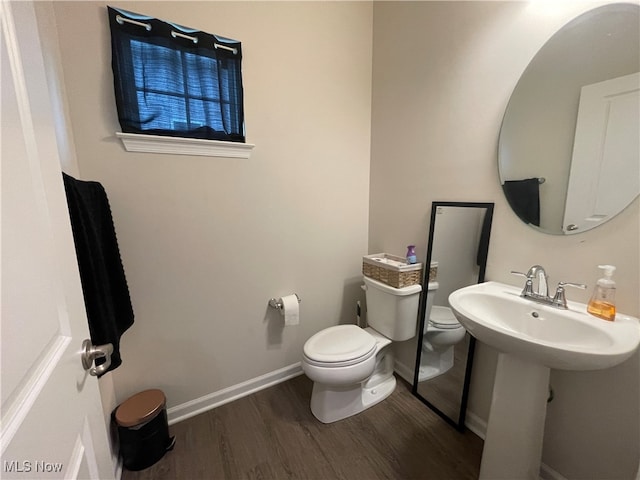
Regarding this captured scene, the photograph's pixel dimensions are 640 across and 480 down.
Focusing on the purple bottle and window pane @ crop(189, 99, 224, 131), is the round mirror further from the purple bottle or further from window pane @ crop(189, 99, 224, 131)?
window pane @ crop(189, 99, 224, 131)

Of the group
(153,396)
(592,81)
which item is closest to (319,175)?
(592,81)

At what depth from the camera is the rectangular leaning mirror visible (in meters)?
1.44

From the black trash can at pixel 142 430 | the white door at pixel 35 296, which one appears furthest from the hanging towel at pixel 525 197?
the black trash can at pixel 142 430

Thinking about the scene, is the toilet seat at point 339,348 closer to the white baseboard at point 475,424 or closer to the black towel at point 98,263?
the white baseboard at point 475,424

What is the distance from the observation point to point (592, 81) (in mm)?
1030

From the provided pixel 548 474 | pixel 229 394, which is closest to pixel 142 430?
pixel 229 394

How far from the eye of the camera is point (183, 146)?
1.44 metres

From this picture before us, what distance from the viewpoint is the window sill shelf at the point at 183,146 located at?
1.32 m

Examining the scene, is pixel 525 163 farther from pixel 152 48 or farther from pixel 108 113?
pixel 108 113

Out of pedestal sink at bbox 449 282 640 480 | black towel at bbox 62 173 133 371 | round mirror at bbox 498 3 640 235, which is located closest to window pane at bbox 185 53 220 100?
black towel at bbox 62 173 133 371

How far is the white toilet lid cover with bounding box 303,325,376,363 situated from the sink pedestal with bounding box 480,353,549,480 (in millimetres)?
640

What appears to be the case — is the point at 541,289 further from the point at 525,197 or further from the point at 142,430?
the point at 142,430

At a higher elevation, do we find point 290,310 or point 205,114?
point 205,114

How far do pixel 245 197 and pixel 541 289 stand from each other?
4.94 feet
